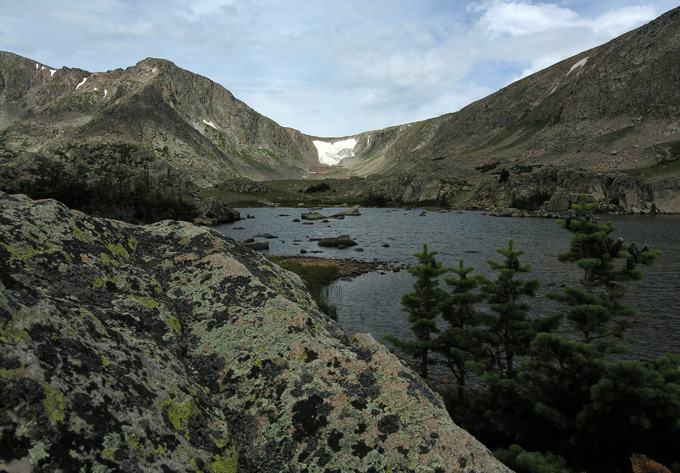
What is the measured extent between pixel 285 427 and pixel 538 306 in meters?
24.0

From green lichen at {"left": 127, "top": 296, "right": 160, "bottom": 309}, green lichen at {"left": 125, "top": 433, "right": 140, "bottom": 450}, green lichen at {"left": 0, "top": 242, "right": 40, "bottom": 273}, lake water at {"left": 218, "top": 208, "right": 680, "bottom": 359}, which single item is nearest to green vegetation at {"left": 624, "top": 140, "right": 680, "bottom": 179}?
lake water at {"left": 218, "top": 208, "right": 680, "bottom": 359}

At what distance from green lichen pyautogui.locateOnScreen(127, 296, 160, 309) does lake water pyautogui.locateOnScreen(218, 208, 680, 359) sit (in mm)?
10275

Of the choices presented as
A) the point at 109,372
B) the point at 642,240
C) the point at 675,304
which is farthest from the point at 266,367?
the point at 642,240

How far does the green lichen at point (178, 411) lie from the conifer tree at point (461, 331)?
8216 mm

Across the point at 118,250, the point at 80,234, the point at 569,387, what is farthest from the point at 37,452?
the point at 569,387

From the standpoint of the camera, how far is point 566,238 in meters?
52.2

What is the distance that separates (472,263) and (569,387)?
108ft

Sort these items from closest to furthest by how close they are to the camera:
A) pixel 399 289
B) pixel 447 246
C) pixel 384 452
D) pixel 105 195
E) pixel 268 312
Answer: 1. pixel 384 452
2. pixel 268 312
3. pixel 399 289
4. pixel 447 246
5. pixel 105 195

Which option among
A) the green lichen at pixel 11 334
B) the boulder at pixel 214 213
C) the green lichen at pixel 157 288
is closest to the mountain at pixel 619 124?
the boulder at pixel 214 213

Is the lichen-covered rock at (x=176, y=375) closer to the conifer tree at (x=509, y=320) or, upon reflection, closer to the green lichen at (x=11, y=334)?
the green lichen at (x=11, y=334)

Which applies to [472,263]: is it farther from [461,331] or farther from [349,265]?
[461,331]

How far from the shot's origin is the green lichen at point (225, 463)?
310 centimetres

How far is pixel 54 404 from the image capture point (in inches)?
95.4

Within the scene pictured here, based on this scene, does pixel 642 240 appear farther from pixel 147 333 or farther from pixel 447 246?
pixel 147 333
